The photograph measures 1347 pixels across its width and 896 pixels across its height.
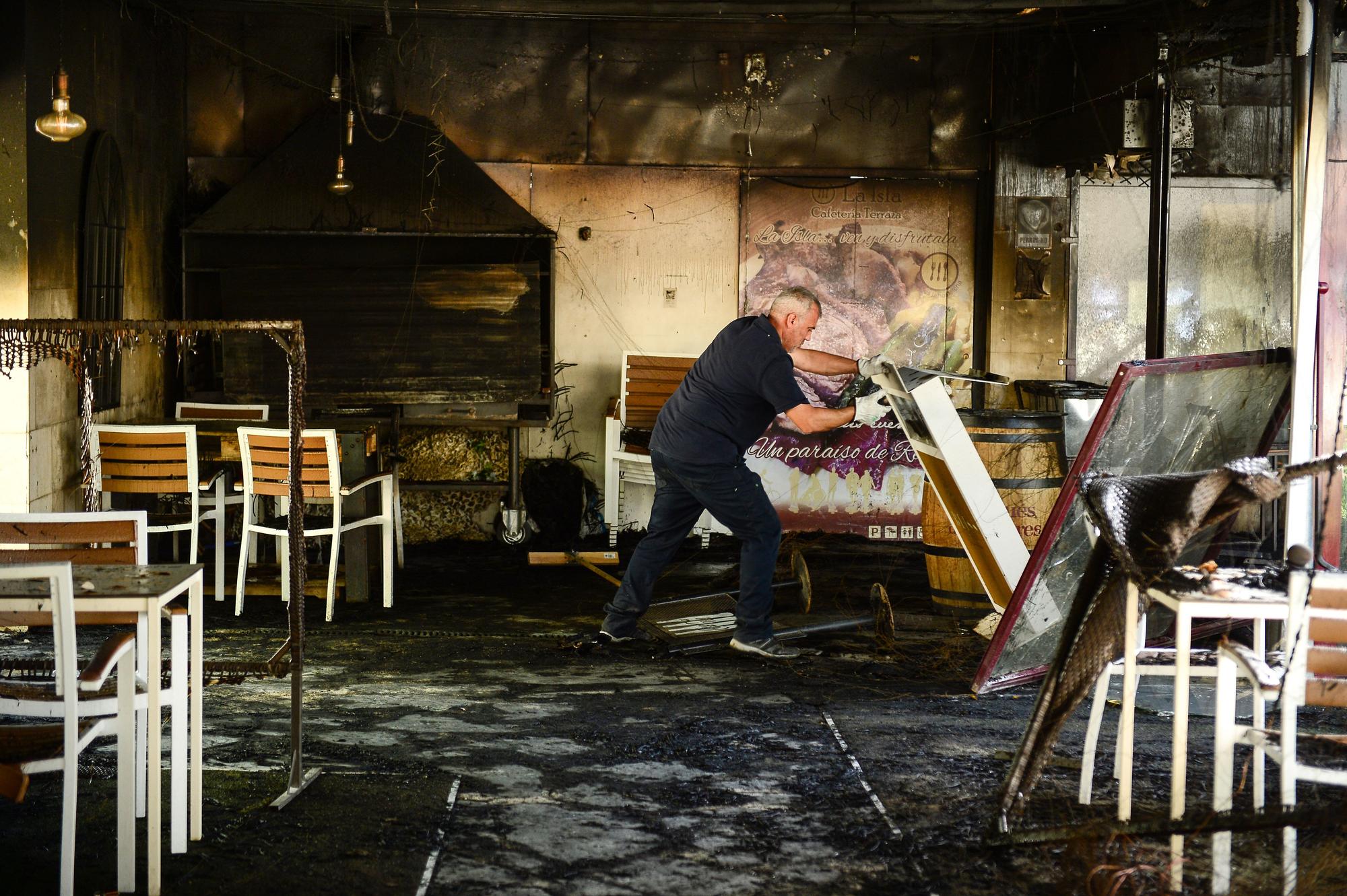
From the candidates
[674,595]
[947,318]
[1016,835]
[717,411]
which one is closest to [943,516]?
[717,411]

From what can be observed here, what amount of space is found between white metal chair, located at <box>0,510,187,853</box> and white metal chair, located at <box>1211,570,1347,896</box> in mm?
2916

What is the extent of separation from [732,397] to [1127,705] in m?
2.85

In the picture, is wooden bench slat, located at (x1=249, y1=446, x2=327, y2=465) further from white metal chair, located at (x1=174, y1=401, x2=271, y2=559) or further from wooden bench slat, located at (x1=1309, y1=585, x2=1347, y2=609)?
wooden bench slat, located at (x1=1309, y1=585, x2=1347, y2=609)

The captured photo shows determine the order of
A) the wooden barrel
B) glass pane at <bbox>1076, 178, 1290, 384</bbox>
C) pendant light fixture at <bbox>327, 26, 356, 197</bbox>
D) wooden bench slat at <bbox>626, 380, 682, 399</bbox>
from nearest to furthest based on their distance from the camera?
the wooden barrel → pendant light fixture at <bbox>327, 26, 356, 197</bbox> → wooden bench slat at <bbox>626, 380, 682, 399</bbox> → glass pane at <bbox>1076, 178, 1290, 384</bbox>

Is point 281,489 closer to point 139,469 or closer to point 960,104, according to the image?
point 139,469

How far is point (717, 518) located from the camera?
20.9 feet

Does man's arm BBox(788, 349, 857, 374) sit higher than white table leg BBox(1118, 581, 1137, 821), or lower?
higher

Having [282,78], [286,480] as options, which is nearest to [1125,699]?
[286,480]

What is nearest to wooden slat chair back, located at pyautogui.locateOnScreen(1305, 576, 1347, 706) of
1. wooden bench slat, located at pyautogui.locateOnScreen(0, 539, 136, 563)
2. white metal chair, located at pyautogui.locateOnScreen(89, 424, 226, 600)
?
wooden bench slat, located at pyautogui.locateOnScreen(0, 539, 136, 563)

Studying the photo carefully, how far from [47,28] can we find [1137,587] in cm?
639

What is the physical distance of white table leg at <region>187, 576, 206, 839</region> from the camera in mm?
3936

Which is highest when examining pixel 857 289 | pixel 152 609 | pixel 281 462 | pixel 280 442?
pixel 857 289

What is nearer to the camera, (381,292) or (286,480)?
(286,480)

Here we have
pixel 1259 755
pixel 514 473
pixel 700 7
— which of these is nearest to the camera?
pixel 1259 755
